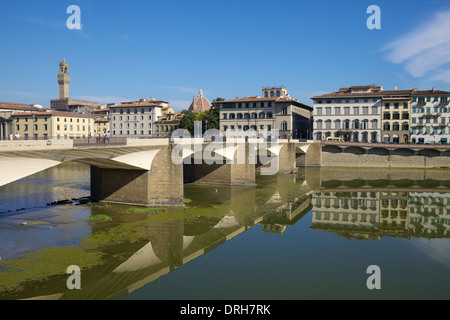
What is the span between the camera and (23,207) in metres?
28.5

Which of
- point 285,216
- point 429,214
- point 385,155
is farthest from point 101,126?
point 429,214

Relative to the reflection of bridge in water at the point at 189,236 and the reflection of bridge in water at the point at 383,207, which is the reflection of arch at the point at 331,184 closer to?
the reflection of bridge in water at the point at 383,207

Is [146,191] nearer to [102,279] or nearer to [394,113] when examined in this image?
[102,279]

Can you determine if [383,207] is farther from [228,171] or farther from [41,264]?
[41,264]

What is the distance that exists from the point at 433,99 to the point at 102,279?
242 ft

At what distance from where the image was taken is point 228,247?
20.3 meters

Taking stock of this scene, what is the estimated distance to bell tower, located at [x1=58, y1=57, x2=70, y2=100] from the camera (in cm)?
12938

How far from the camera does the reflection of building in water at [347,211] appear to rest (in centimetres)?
2621

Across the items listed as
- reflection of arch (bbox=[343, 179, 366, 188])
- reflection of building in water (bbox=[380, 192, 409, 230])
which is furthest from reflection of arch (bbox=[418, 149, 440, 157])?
reflection of building in water (bbox=[380, 192, 409, 230])

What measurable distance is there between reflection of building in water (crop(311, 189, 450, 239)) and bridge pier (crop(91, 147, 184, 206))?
10667mm

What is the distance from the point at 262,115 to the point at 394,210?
49280 millimetres

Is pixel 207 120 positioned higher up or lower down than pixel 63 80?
lower down

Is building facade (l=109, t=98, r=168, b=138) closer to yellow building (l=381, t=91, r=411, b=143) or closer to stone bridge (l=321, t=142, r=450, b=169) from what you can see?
stone bridge (l=321, t=142, r=450, b=169)
